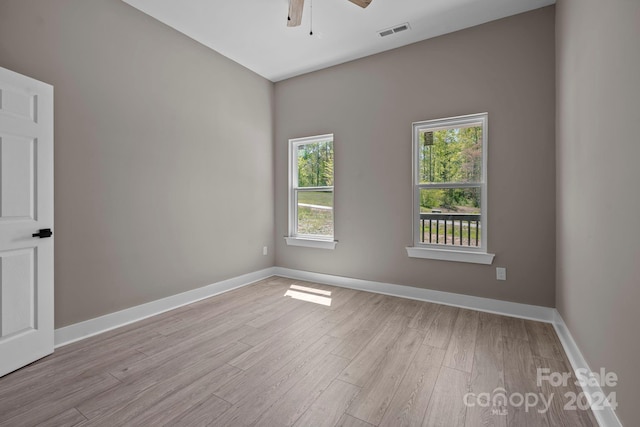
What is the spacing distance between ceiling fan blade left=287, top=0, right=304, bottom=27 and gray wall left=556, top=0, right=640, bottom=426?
6.96ft

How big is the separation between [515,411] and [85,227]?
11.4 feet

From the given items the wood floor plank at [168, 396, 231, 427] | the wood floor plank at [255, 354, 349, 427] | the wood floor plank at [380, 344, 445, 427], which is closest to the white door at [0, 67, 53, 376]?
the wood floor plank at [168, 396, 231, 427]

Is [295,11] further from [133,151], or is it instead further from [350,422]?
[350,422]

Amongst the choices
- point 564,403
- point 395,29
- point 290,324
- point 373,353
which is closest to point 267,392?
point 373,353

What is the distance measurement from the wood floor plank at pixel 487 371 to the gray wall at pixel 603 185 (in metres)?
0.52

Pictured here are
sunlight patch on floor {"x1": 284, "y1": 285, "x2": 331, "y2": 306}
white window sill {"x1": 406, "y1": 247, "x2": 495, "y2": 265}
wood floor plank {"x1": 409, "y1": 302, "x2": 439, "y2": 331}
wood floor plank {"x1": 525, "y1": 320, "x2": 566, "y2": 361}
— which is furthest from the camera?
sunlight patch on floor {"x1": 284, "y1": 285, "x2": 331, "y2": 306}

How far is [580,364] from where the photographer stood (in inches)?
77.2

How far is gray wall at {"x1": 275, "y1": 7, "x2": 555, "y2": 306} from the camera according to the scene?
2871mm

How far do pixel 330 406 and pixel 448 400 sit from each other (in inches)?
28.3

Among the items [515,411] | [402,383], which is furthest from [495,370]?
[402,383]

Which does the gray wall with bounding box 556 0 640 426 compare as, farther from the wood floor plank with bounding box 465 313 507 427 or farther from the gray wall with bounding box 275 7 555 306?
the wood floor plank with bounding box 465 313 507 427

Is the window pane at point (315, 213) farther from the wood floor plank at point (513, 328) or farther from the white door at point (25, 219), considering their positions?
the white door at point (25, 219)

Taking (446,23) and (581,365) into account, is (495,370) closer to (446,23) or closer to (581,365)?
(581,365)

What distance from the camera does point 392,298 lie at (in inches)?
141
